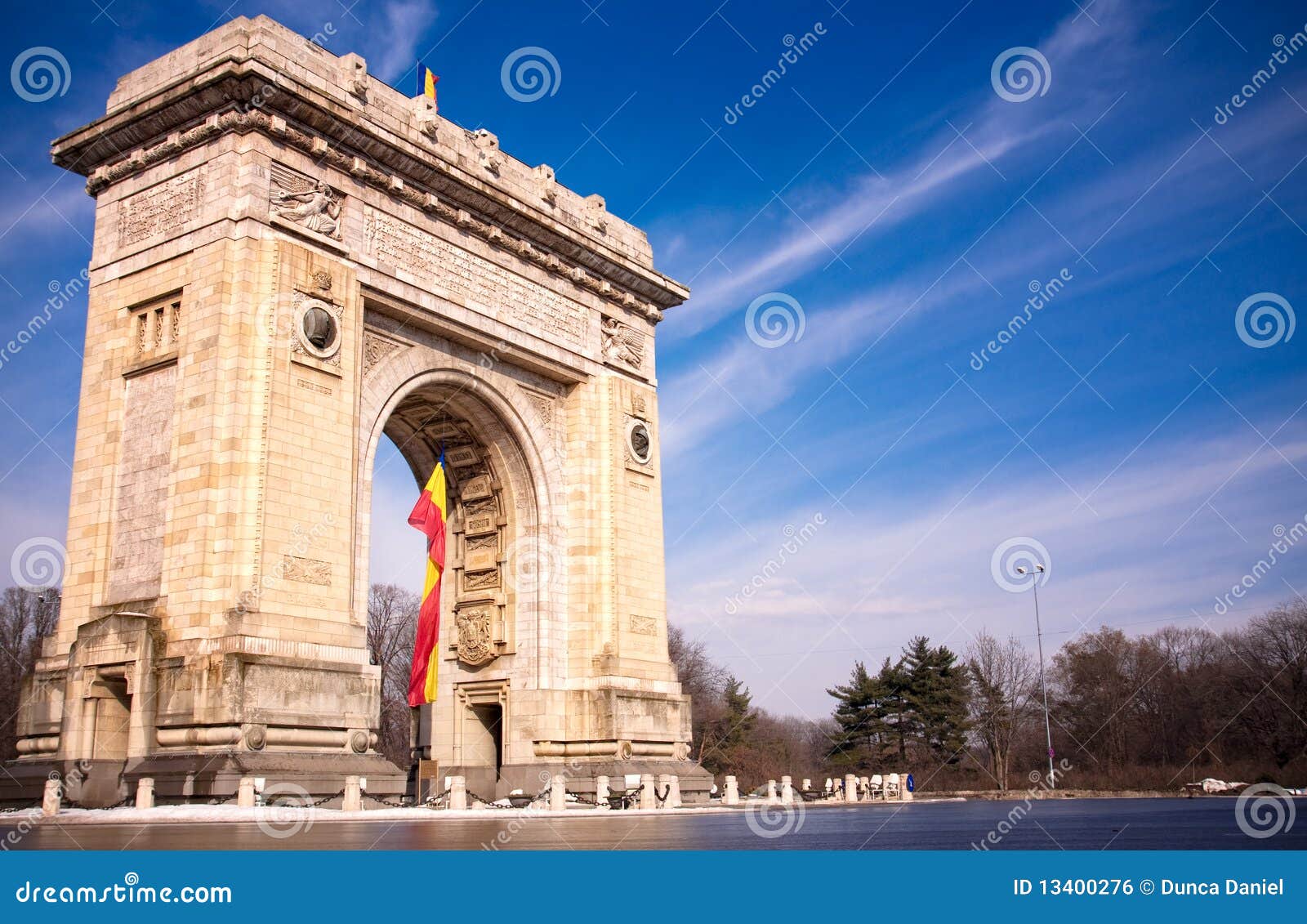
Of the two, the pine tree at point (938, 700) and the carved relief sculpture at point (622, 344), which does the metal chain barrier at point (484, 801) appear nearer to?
the carved relief sculpture at point (622, 344)

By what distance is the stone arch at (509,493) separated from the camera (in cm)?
2572

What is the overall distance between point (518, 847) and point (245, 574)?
35.1 ft

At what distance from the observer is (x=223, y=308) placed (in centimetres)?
1919

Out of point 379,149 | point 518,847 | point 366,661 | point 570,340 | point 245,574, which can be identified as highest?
point 379,149

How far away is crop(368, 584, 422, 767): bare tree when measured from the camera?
2149 inches

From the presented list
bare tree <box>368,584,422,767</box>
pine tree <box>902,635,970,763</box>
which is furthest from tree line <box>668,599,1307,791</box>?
bare tree <box>368,584,422,767</box>

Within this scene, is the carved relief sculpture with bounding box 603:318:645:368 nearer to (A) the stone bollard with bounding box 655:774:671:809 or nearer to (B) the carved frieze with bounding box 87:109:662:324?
(B) the carved frieze with bounding box 87:109:662:324

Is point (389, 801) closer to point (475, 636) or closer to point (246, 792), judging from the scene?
point (246, 792)

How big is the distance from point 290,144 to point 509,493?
31.9 ft

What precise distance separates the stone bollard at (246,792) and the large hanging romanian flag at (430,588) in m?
7.10

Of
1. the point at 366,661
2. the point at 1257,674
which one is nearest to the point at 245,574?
the point at 366,661

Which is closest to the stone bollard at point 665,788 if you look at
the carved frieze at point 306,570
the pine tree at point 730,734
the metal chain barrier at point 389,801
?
the metal chain barrier at point 389,801

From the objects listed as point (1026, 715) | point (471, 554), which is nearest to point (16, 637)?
point (471, 554)

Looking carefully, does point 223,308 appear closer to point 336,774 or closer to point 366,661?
point 366,661
